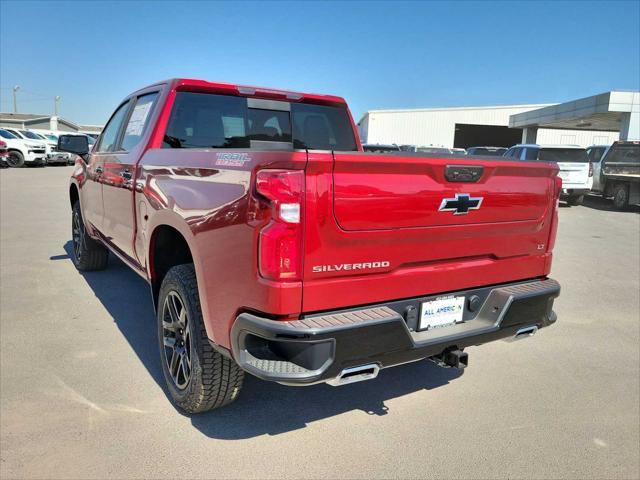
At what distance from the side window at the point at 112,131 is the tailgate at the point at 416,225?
3149mm

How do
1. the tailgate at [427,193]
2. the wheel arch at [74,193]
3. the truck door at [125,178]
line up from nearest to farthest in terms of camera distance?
1. the tailgate at [427,193]
2. the truck door at [125,178]
3. the wheel arch at [74,193]

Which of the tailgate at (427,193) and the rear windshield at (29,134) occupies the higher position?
the rear windshield at (29,134)

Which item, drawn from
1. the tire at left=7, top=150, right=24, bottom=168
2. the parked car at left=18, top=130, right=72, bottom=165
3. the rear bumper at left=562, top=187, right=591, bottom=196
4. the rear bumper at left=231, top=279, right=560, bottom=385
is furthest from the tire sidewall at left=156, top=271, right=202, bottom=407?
the parked car at left=18, top=130, right=72, bottom=165

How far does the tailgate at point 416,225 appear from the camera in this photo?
2.18 meters

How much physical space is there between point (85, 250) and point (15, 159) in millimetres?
21741

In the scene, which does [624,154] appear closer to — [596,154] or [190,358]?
[596,154]

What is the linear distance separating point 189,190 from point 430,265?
1.36 m

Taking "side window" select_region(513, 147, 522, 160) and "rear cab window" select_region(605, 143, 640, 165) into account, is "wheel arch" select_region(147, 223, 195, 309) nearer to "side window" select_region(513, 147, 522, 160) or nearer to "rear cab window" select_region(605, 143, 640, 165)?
"side window" select_region(513, 147, 522, 160)

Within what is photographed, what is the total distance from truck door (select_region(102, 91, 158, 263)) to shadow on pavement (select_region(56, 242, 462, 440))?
768 millimetres

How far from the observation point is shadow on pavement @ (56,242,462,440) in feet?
9.55

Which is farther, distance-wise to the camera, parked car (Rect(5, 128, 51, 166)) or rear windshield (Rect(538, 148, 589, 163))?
parked car (Rect(5, 128, 51, 166))

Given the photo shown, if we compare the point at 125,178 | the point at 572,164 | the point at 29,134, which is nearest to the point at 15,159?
the point at 29,134

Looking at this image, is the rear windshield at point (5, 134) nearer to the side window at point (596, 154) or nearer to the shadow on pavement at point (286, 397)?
the shadow on pavement at point (286, 397)

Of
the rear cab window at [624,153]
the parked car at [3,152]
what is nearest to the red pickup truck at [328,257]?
the rear cab window at [624,153]
